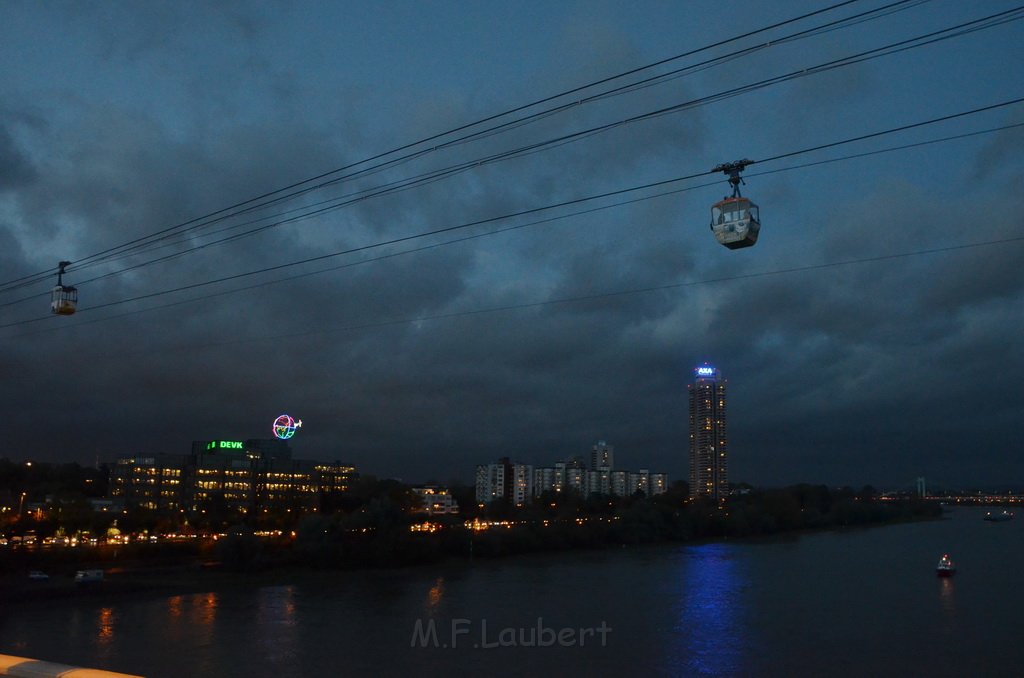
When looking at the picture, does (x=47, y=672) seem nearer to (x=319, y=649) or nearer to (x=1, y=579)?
(x=319, y=649)

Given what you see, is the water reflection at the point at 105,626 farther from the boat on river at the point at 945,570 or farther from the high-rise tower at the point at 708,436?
the high-rise tower at the point at 708,436

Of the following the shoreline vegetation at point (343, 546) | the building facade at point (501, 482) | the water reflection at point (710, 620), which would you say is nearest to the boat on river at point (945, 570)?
the water reflection at point (710, 620)

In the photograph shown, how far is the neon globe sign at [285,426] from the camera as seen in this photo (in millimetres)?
33000

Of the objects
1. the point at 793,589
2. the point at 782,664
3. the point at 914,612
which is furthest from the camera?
the point at 793,589

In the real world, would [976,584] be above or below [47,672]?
below

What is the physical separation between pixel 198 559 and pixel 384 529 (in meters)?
8.34

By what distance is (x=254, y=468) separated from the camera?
63.3 meters

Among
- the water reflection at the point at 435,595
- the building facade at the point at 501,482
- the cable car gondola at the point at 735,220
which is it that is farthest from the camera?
the building facade at the point at 501,482

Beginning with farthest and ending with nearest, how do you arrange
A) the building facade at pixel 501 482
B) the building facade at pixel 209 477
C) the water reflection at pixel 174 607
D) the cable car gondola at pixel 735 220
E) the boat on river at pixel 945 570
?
the building facade at pixel 501 482, the building facade at pixel 209 477, the boat on river at pixel 945 570, the water reflection at pixel 174 607, the cable car gondola at pixel 735 220

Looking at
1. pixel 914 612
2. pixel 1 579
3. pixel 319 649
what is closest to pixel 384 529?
pixel 1 579

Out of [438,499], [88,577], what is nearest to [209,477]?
[438,499]

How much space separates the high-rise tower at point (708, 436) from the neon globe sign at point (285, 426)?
82.6 meters

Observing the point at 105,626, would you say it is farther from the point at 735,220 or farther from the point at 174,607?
the point at 735,220

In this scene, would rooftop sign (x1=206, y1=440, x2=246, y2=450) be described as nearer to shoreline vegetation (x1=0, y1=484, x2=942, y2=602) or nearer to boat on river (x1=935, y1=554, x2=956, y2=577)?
shoreline vegetation (x1=0, y1=484, x2=942, y2=602)
